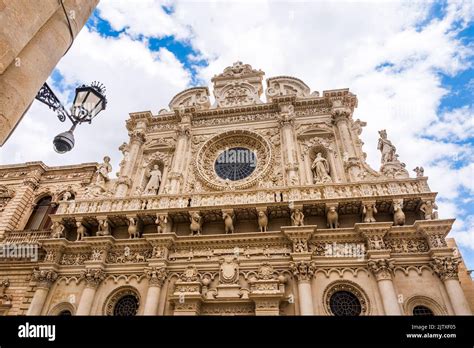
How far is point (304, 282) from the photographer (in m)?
10.3

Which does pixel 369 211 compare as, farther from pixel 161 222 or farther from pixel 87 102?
pixel 87 102

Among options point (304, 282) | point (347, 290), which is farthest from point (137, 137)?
point (347, 290)

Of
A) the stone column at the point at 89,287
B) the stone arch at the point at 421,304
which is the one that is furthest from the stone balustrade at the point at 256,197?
the stone arch at the point at 421,304

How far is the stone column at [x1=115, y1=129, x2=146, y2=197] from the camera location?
1489 cm

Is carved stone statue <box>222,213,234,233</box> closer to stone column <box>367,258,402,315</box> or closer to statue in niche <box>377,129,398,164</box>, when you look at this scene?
stone column <box>367,258,402,315</box>

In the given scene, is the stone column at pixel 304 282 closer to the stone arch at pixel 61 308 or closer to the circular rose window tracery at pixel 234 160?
the circular rose window tracery at pixel 234 160

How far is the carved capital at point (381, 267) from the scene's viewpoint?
9988 mm

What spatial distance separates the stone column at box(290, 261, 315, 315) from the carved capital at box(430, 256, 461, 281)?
12.8 ft

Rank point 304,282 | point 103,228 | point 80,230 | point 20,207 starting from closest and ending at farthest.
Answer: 1. point 304,282
2. point 103,228
3. point 80,230
4. point 20,207

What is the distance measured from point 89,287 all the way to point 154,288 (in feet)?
8.69

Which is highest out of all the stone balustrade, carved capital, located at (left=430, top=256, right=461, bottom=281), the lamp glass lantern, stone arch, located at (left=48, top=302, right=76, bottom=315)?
the stone balustrade

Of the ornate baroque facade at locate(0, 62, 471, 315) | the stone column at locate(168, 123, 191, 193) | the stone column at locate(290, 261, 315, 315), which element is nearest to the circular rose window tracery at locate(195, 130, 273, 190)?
the ornate baroque facade at locate(0, 62, 471, 315)
